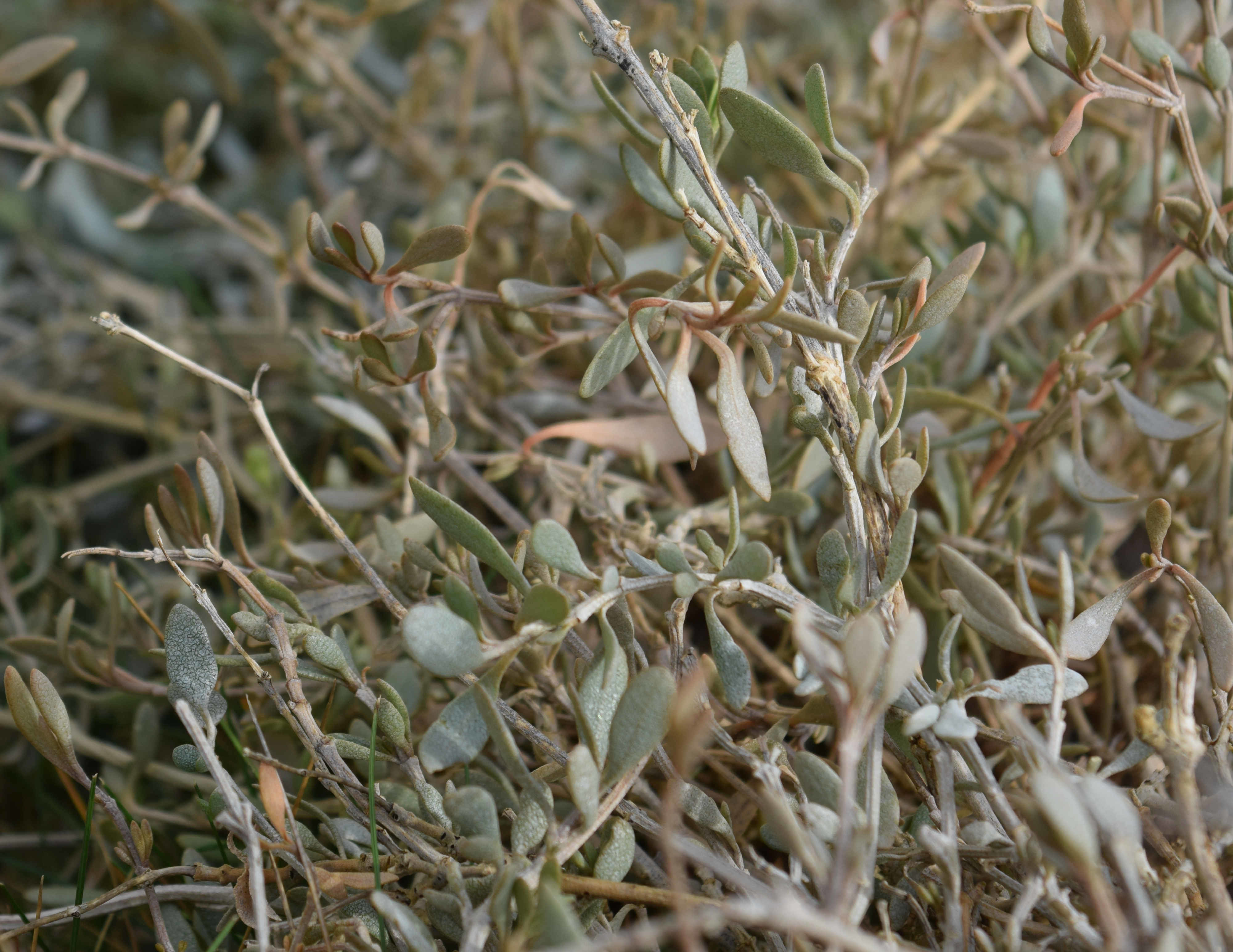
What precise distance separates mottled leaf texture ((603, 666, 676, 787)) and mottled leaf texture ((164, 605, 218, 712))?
219 mm

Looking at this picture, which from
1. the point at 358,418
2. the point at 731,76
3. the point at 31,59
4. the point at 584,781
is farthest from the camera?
the point at 31,59

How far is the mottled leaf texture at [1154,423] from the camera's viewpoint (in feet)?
1.95

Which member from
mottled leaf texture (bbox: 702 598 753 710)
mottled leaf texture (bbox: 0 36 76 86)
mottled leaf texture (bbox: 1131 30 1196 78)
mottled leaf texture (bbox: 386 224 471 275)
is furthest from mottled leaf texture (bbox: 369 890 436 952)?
mottled leaf texture (bbox: 0 36 76 86)

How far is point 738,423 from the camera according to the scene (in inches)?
17.5

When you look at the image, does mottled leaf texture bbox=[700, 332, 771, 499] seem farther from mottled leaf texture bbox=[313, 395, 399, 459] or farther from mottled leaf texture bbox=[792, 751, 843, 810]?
mottled leaf texture bbox=[313, 395, 399, 459]

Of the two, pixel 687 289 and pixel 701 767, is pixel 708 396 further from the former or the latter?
pixel 701 767

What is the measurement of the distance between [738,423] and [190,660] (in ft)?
0.99

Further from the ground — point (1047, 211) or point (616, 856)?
point (1047, 211)

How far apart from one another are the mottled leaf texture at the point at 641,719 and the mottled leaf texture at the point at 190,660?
0.72 ft

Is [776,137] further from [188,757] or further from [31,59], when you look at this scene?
[31,59]

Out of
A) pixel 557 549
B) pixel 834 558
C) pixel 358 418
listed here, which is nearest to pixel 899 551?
pixel 834 558

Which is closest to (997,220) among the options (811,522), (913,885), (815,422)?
(811,522)

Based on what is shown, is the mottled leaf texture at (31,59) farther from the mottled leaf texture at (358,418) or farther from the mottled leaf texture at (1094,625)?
the mottled leaf texture at (1094,625)

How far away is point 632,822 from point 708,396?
29 cm
